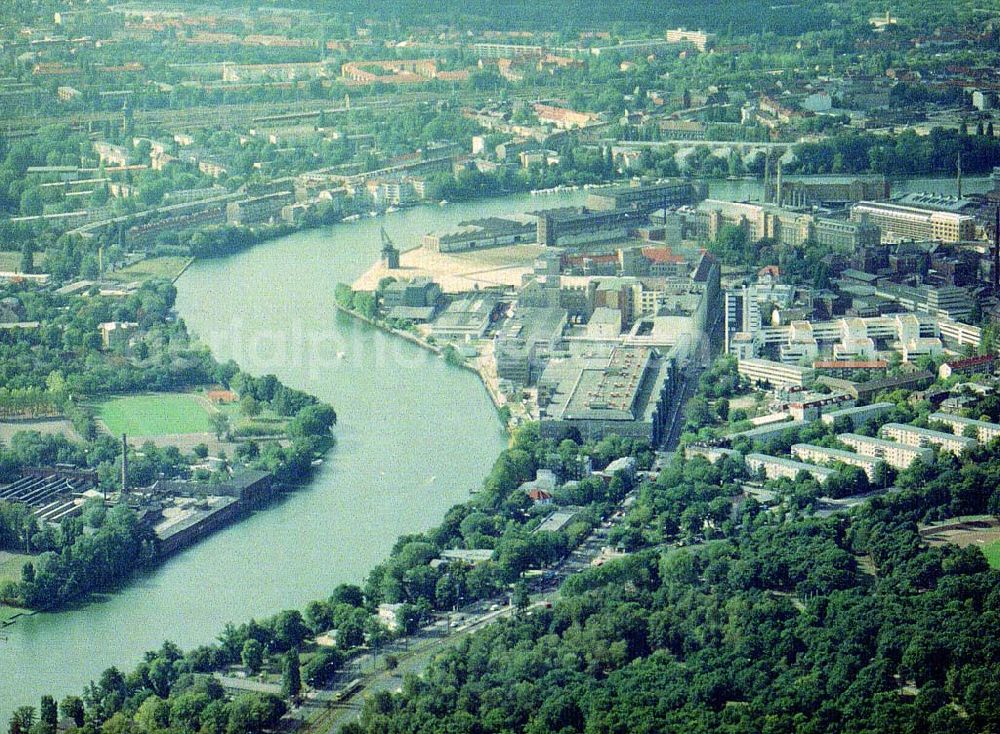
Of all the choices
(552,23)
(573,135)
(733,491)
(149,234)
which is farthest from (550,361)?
(552,23)

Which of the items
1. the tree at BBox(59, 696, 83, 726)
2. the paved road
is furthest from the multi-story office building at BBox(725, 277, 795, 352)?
the tree at BBox(59, 696, 83, 726)

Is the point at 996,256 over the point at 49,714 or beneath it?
over

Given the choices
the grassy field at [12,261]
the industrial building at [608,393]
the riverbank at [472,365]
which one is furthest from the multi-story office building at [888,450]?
the grassy field at [12,261]

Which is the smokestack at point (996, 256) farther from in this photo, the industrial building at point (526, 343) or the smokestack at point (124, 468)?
the smokestack at point (124, 468)

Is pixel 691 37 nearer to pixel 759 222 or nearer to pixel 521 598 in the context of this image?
pixel 759 222

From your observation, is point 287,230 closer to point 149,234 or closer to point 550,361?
point 149,234

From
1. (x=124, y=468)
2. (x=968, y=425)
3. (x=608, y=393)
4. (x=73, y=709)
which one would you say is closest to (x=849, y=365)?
(x=968, y=425)

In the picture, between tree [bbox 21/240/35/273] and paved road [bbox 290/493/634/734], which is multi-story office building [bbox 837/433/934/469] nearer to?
paved road [bbox 290/493/634/734]
